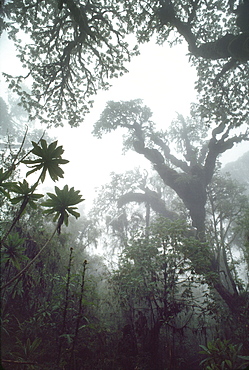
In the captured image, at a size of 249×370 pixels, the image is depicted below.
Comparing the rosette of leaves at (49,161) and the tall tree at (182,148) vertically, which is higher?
the tall tree at (182,148)

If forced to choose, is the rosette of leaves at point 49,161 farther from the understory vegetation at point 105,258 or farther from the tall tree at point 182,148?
the tall tree at point 182,148

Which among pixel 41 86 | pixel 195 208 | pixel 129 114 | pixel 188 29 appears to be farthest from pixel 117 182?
pixel 188 29

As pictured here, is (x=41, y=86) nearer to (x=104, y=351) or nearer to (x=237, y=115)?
(x=237, y=115)

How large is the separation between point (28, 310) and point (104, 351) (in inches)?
95.2

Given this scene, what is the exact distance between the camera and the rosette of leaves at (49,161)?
2480 mm

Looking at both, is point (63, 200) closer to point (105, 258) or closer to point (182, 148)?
point (105, 258)

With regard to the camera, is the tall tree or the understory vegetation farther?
the tall tree

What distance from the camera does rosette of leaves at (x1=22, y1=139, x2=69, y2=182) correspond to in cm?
248

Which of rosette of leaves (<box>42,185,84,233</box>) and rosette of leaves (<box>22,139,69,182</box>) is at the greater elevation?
rosette of leaves (<box>22,139,69,182</box>)

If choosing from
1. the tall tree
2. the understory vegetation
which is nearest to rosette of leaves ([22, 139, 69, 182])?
the understory vegetation

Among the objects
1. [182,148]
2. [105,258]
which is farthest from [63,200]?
[182,148]

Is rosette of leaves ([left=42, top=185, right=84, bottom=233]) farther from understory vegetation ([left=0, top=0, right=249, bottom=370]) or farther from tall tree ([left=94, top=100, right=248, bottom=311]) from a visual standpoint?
tall tree ([left=94, top=100, right=248, bottom=311])

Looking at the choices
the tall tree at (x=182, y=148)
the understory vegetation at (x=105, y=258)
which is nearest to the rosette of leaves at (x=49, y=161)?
the understory vegetation at (x=105, y=258)

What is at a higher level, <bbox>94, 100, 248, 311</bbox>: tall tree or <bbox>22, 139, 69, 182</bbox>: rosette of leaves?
<bbox>94, 100, 248, 311</bbox>: tall tree
